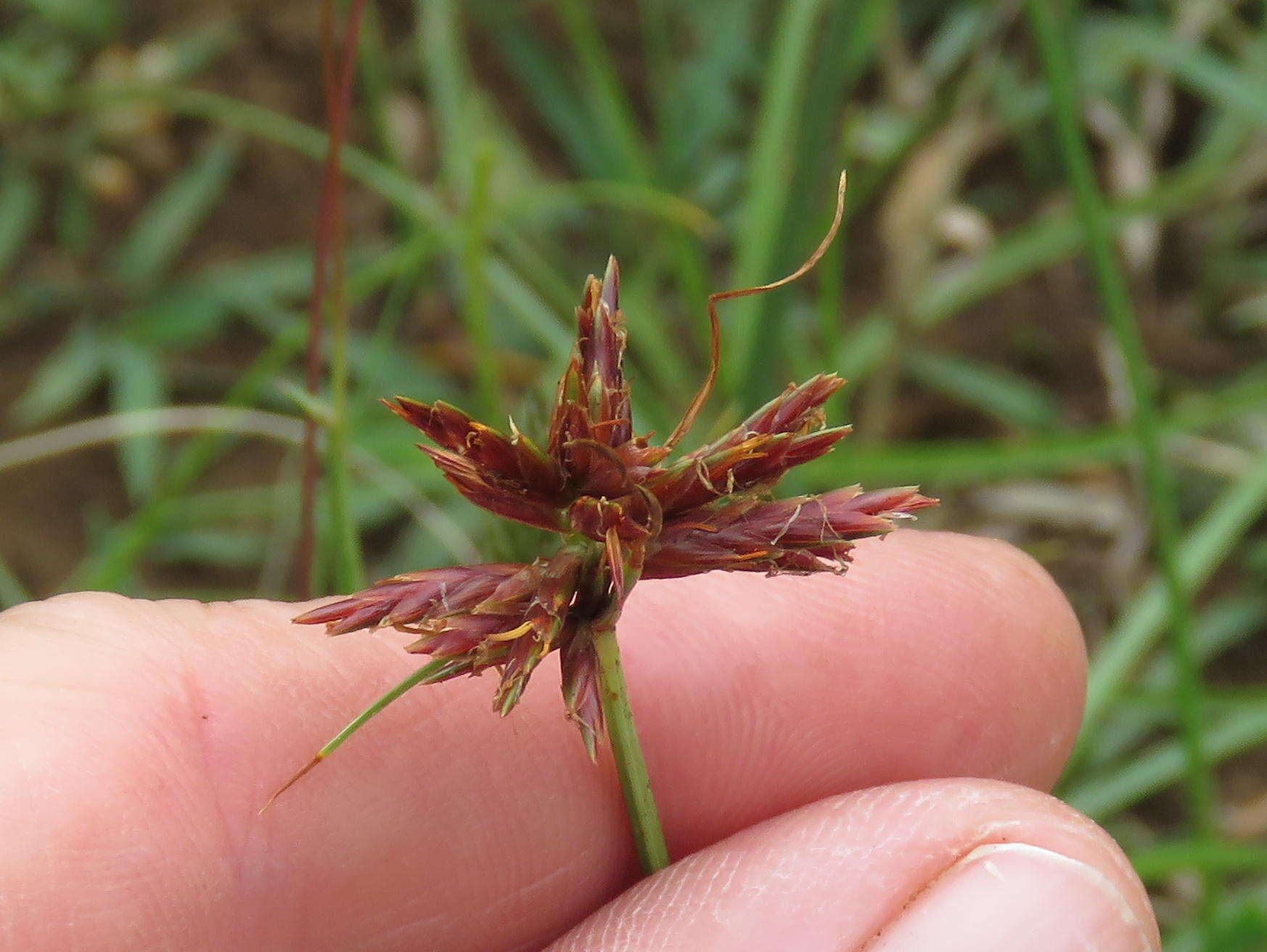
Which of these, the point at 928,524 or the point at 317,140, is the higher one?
the point at 317,140

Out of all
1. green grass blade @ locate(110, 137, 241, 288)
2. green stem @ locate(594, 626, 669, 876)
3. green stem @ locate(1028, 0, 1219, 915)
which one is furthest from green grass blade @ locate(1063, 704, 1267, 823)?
green grass blade @ locate(110, 137, 241, 288)

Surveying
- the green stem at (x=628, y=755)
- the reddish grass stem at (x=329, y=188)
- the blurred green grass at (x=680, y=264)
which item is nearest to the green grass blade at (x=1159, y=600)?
the blurred green grass at (x=680, y=264)

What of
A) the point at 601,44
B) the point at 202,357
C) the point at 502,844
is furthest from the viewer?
the point at 601,44

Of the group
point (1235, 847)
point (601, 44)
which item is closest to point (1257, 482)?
point (1235, 847)

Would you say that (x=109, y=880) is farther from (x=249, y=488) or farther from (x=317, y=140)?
(x=317, y=140)

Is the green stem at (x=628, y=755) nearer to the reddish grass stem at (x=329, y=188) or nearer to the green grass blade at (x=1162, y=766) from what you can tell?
the reddish grass stem at (x=329, y=188)

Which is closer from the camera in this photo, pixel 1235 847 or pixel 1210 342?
pixel 1235 847
